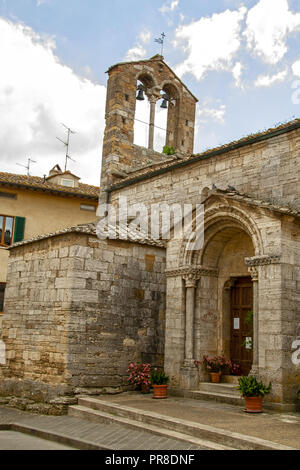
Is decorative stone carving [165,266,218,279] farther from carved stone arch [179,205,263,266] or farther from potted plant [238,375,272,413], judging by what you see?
potted plant [238,375,272,413]

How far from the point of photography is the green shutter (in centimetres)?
1958

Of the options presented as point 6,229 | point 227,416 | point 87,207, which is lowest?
point 227,416

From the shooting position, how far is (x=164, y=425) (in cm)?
762

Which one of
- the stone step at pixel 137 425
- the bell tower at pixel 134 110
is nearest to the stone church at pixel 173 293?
the stone step at pixel 137 425

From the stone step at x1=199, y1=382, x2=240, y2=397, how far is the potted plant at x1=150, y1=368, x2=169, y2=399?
0.74m

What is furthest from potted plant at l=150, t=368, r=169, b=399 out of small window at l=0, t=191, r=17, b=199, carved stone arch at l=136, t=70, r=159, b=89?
small window at l=0, t=191, r=17, b=199

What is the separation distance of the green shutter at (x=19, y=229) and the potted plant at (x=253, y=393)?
1320 cm

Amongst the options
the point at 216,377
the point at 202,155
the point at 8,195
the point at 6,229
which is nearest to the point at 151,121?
the point at 202,155

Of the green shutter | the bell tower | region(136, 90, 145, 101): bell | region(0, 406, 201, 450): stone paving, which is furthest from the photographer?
the green shutter

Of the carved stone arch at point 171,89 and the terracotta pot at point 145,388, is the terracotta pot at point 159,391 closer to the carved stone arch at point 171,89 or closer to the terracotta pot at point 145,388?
the terracotta pot at point 145,388

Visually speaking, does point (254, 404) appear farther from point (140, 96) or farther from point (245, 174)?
point (140, 96)

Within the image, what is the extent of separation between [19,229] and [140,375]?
1050cm

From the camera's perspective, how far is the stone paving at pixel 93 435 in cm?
680
